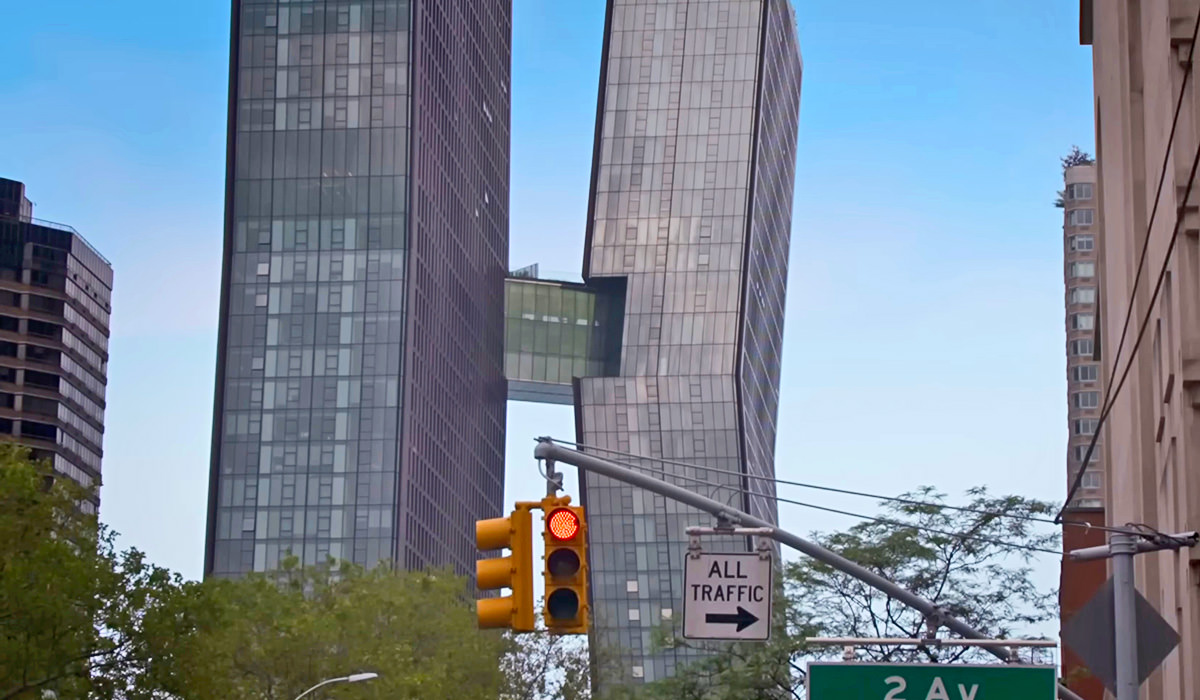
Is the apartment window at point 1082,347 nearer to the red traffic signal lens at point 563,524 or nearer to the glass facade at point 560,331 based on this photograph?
the glass facade at point 560,331

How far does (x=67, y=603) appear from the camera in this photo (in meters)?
53.2

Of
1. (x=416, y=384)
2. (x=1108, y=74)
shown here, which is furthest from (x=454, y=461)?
(x=1108, y=74)

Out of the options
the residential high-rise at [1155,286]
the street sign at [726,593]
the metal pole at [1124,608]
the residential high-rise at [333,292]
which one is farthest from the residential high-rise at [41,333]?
the metal pole at [1124,608]

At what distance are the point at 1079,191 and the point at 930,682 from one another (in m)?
153

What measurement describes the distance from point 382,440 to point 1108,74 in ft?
398

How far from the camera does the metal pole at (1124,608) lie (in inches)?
691

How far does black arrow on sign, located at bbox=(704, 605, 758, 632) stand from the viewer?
848 inches

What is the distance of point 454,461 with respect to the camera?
173875 mm

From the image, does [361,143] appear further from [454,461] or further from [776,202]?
[776,202]

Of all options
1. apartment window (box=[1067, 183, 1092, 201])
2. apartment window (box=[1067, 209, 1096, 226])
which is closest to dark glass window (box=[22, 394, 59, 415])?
apartment window (box=[1067, 209, 1096, 226])

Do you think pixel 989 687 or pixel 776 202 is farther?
pixel 776 202

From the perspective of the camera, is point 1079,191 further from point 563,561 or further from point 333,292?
point 563,561

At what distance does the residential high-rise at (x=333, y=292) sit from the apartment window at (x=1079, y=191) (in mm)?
46947

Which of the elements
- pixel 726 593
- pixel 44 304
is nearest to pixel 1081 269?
pixel 44 304
